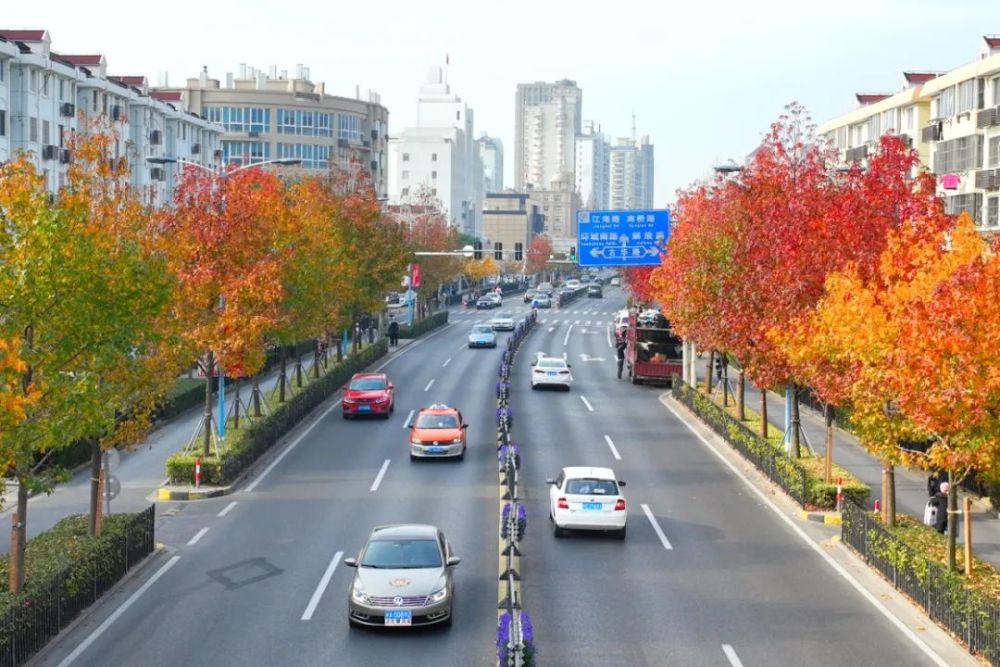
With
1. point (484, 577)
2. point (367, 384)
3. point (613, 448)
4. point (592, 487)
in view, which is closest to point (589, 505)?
point (592, 487)

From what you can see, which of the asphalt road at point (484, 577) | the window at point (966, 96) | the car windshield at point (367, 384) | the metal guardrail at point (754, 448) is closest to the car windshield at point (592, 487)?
the asphalt road at point (484, 577)

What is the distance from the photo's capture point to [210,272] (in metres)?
37.8

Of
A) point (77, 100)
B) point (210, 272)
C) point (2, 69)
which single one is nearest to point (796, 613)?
point (210, 272)

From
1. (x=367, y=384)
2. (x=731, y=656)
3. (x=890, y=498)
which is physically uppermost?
(x=367, y=384)

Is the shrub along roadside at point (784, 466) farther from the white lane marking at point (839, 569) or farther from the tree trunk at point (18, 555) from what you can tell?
the tree trunk at point (18, 555)

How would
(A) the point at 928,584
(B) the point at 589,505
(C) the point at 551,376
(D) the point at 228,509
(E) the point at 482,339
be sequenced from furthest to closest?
(E) the point at 482,339 < (C) the point at 551,376 < (D) the point at 228,509 < (B) the point at 589,505 < (A) the point at 928,584

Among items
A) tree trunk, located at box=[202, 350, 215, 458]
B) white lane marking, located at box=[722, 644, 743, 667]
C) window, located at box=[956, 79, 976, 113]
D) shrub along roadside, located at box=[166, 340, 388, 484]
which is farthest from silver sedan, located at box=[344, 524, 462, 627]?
window, located at box=[956, 79, 976, 113]

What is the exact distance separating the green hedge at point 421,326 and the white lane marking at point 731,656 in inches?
2512

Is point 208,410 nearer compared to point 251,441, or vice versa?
point 208,410

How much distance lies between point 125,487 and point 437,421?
954 centimetres

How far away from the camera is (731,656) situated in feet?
66.4

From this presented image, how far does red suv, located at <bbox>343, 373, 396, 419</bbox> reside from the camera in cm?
4794

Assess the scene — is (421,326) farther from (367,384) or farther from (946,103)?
(367,384)

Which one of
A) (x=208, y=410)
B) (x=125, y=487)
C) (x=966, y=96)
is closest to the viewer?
(x=125, y=487)
